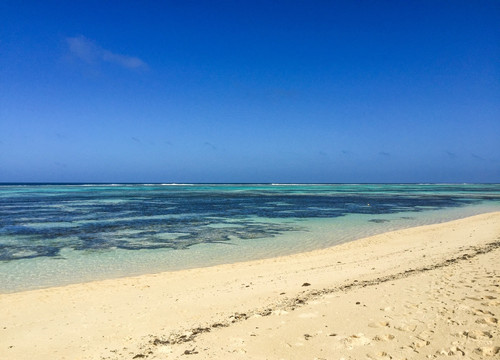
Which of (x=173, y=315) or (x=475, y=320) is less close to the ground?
(x=475, y=320)

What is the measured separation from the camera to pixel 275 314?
6.45 meters

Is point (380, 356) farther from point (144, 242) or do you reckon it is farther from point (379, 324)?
point (144, 242)

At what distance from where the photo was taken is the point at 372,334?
532 cm

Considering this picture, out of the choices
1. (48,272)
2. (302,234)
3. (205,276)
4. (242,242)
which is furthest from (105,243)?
(302,234)

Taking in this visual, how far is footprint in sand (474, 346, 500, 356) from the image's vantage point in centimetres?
452

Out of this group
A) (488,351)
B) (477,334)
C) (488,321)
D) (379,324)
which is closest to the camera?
(488,351)

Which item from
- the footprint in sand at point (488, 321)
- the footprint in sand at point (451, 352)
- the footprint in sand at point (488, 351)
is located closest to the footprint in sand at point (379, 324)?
the footprint in sand at point (451, 352)

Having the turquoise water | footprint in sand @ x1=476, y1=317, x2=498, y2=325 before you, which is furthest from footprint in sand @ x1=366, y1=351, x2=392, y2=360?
the turquoise water

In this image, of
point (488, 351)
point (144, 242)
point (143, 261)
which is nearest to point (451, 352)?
point (488, 351)

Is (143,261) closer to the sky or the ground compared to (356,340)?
closer to the ground

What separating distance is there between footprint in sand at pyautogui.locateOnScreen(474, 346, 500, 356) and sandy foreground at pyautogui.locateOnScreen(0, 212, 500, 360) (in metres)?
0.01

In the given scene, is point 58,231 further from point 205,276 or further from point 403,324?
point 403,324

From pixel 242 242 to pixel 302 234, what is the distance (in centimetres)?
415

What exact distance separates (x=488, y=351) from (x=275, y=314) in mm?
3379
